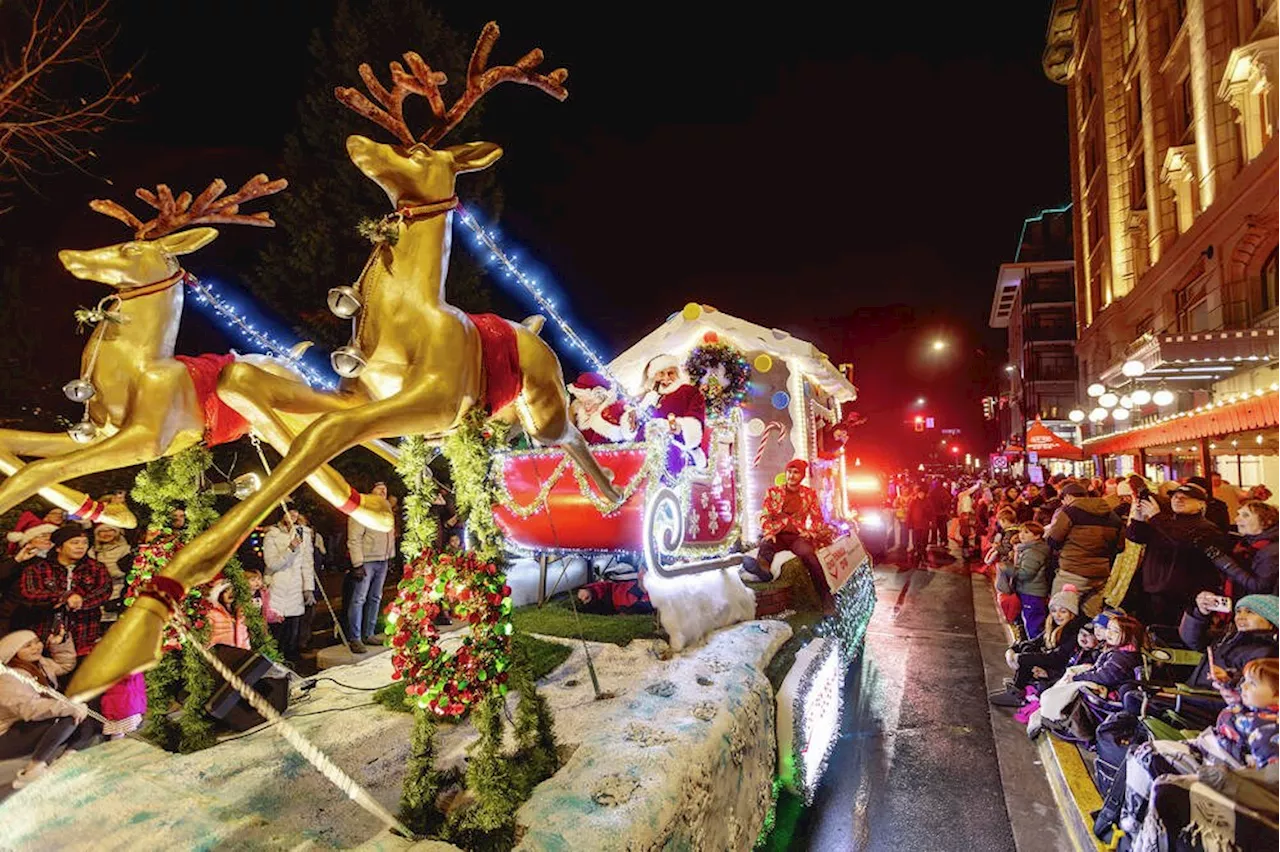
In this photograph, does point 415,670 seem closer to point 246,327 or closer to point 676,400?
point 246,327

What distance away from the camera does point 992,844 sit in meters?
4.48

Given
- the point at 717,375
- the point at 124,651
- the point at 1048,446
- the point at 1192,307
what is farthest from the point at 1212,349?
the point at 124,651

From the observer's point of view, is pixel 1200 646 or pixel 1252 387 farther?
pixel 1252 387

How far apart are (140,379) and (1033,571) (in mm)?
8566

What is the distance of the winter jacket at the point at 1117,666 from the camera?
16.3 feet

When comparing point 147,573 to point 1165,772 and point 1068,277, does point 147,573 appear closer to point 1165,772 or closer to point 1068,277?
point 1165,772

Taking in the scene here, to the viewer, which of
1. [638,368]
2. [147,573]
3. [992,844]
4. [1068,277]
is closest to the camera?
[147,573]

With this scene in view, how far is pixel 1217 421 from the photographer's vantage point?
24.3ft

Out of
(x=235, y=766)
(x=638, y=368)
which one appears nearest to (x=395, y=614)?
(x=235, y=766)

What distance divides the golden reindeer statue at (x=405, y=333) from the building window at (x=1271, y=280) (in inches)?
633

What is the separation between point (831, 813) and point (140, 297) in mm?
5774

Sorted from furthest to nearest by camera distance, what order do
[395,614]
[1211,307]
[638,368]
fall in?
[1211,307], [638,368], [395,614]

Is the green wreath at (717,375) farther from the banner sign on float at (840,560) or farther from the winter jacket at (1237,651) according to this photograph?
the winter jacket at (1237,651)

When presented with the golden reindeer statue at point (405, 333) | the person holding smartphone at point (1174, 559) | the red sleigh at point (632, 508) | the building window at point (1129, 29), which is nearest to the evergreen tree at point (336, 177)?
the red sleigh at point (632, 508)
